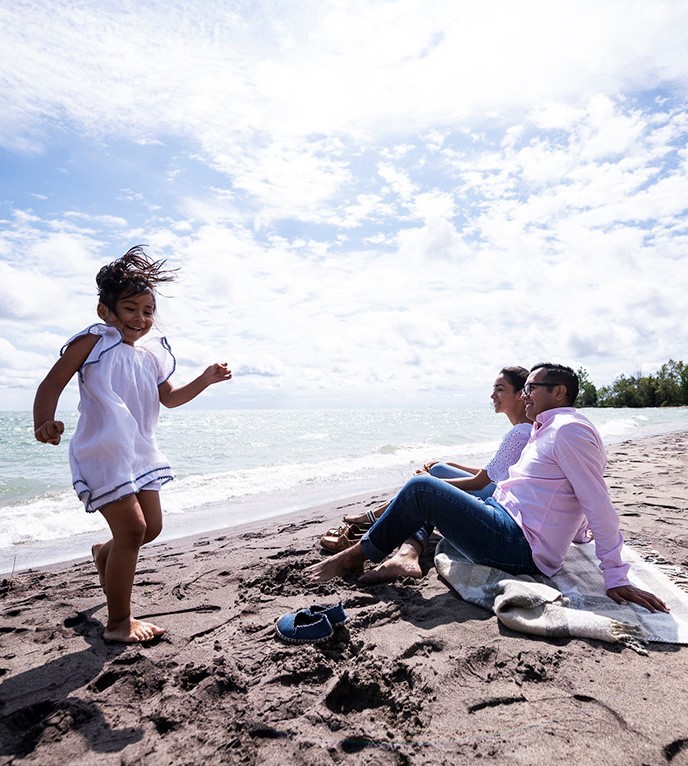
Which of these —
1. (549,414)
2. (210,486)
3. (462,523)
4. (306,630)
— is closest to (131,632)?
(306,630)

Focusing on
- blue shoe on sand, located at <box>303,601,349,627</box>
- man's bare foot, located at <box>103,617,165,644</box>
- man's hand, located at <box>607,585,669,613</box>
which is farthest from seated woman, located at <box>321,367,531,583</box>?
man's bare foot, located at <box>103,617,165,644</box>

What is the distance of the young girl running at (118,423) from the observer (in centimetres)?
277

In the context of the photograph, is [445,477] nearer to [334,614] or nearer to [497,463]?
[497,463]

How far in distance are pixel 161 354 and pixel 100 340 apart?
508 mm

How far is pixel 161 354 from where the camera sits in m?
3.44

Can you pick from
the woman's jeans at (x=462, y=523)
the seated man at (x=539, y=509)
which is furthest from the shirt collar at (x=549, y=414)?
the woman's jeans at (x=462, y=523)

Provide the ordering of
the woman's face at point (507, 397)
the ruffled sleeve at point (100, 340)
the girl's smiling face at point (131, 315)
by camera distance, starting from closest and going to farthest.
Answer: the ruffled sleeve at point (100, 340) < the girl's smiling face at point (131, 315) < the woman's face at point (507, 397)

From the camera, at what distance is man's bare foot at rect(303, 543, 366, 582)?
3.62m

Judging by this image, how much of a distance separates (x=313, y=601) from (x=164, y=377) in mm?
1746

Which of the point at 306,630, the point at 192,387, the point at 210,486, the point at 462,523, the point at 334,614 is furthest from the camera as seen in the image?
the point at 210,486

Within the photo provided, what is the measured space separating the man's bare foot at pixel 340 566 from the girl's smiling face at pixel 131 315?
1989 millimetres

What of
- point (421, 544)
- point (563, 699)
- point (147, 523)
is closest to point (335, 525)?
point (421, 544)

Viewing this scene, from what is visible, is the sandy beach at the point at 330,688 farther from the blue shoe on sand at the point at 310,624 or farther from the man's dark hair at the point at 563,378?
the man's dark hair at the point at 563,378

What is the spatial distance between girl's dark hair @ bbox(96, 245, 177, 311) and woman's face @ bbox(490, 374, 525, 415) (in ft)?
9.11
